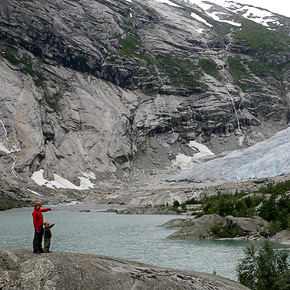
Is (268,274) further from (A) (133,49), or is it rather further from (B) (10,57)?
(A) (133,49)

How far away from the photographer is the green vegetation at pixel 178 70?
6230 inches

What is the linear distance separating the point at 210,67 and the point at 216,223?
145901 millimetres

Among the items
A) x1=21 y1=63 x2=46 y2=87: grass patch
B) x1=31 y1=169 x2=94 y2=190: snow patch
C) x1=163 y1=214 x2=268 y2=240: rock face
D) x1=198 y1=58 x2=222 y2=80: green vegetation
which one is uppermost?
x1=198 y1=58 x2=222 y2=80: green vegetation

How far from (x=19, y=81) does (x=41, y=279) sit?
363 ft

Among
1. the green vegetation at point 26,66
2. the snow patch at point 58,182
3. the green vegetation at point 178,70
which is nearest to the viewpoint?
the snow patch at point 58,182

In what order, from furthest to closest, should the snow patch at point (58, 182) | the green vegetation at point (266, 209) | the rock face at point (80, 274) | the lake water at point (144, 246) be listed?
the snow patch at point (58, 182) → the green vegetation at point (266, 209) → the lake water at point (144, 246) → the rock face at point (80, 274)

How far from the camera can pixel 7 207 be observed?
68688 mm

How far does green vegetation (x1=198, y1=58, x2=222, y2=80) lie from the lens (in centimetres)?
16975

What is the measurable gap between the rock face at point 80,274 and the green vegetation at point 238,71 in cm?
16750

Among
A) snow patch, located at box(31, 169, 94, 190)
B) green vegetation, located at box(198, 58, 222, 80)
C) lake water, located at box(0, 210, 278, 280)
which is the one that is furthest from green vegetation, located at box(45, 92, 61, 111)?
lake water, located at box(0, 210, 278, 280)

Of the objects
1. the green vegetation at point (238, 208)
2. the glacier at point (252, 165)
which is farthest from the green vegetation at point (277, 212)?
the glacier at point (252, 165)

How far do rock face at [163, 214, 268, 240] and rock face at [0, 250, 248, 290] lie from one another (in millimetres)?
24985

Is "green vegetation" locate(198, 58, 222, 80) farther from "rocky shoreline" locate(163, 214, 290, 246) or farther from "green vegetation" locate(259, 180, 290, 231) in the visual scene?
"rocky shoreline" locate(163, 214, 290, 246)

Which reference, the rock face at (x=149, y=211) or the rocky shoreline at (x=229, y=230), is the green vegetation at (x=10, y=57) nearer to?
the rock face at (x=149, y=211)
